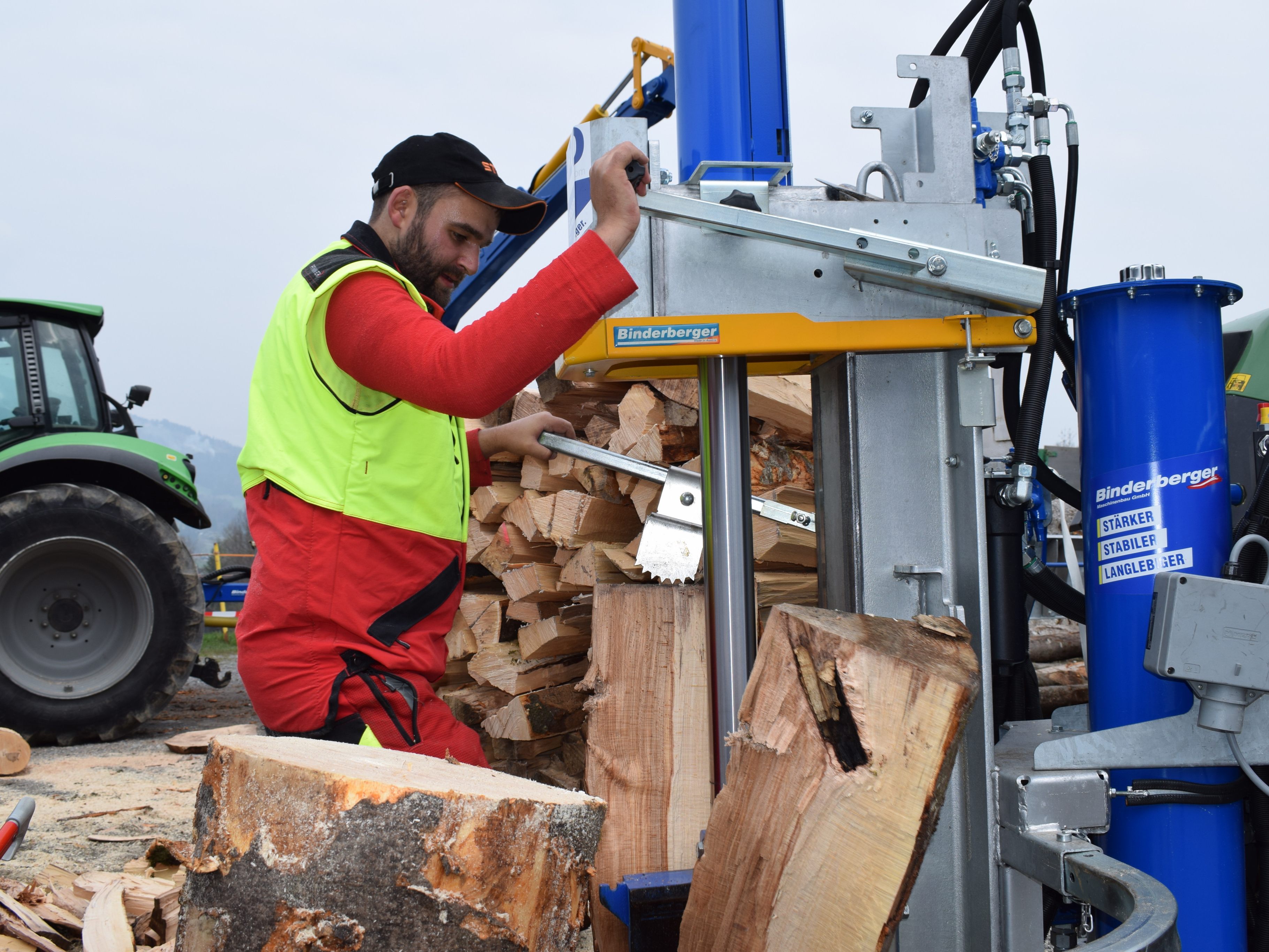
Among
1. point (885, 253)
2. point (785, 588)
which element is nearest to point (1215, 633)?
point (885, 253)

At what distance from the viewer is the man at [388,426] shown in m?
1.88

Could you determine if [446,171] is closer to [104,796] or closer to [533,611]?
[533,611]

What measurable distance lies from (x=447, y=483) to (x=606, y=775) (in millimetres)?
862

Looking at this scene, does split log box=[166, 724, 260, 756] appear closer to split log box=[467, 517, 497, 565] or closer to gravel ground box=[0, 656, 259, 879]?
gravel ground box=[0, 656, 259, 879]

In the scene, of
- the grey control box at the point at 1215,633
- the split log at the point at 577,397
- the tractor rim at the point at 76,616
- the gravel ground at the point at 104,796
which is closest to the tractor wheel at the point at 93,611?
the tractor rim at the point at 76,616

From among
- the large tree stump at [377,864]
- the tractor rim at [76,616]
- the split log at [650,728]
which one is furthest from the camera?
the tractor rim at [76,616]

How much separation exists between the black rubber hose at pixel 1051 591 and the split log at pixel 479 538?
2.19 m

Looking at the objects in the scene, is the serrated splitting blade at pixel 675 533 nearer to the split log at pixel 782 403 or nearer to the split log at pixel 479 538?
the split log at pixel 782 403

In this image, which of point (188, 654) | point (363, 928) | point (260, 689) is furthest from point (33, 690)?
point (363, 928)

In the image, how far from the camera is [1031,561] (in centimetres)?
249

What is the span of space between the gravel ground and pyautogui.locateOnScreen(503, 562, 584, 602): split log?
4.52 ft

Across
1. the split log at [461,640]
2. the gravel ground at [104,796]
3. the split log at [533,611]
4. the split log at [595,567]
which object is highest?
the split log at [595,567]

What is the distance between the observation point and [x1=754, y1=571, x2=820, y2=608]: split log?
333 cm

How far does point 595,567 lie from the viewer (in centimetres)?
362
